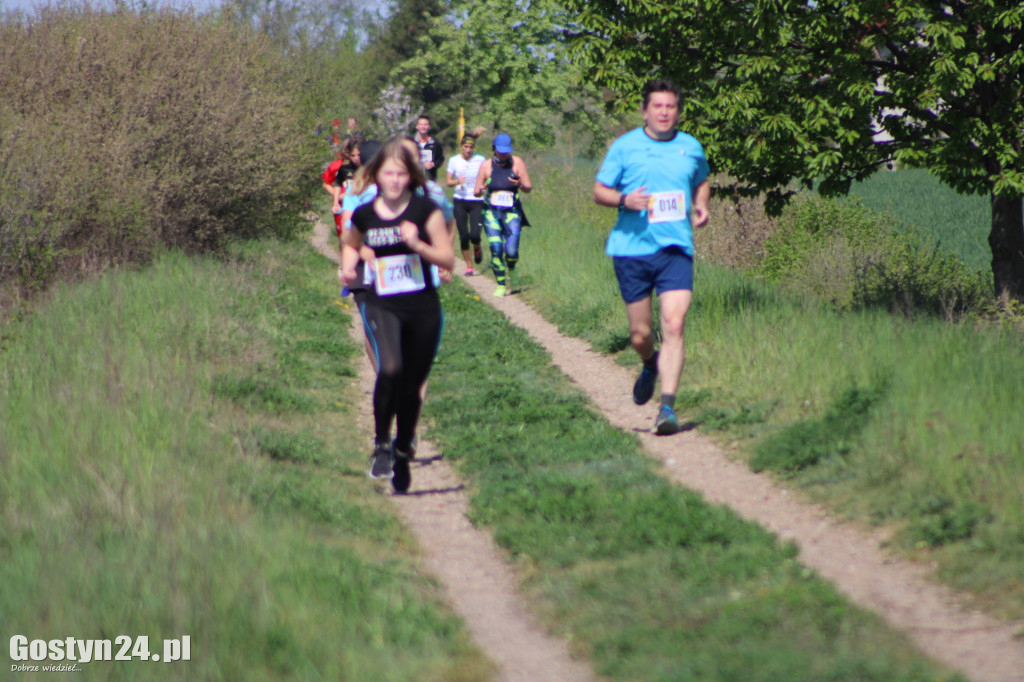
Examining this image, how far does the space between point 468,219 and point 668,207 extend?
965 centimetres

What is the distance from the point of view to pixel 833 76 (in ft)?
31.6

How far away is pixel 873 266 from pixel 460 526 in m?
9.43

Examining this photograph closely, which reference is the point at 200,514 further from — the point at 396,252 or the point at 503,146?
the point at 503,146

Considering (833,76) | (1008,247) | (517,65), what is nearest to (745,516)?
(833,76)

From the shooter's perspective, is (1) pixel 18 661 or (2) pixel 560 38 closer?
(1) pixel 18 661

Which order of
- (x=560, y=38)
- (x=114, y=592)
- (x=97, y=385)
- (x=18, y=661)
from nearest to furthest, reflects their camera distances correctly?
(x=18, y=661)
(x=114, y=592)
(x=97, y=385)
(x=560, y=38)

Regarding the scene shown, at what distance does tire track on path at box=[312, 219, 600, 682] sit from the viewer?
3943 millimetres

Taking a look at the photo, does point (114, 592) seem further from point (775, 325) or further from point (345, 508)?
point (775, 325)

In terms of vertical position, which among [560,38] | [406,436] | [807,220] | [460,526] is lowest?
[460,526]

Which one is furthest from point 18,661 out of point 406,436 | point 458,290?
point 458,290

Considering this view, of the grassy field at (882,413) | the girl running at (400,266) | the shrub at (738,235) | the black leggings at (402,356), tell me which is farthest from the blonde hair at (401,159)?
the shrub at (738,235)

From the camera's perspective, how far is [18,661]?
338cm

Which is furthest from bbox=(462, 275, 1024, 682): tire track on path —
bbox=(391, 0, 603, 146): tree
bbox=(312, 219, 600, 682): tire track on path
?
bbox=(391, 0, 603, 146): tree

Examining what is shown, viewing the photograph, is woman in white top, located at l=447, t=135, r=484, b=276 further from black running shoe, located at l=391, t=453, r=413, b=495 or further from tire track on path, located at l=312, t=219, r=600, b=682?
black running shoe, located at l=391, t=453, r=413, b=495
